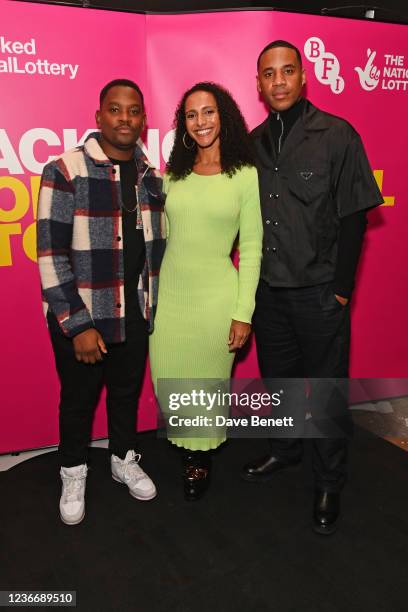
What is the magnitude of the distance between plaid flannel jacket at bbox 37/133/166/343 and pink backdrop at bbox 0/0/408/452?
63cm

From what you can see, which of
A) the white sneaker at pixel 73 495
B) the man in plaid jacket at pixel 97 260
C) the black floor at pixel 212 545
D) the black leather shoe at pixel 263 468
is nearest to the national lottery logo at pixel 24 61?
the man in plaid jacket at pixel 97 260

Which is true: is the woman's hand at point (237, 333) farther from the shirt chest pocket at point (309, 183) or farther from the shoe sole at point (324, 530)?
the shoe sole at point (324, 530)

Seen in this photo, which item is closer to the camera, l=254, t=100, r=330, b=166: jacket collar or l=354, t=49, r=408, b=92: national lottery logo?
l=254, t=100, r=330, b=166: jacket collar

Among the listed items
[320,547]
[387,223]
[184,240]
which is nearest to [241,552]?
[320,547]

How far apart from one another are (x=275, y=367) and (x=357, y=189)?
0.87 m

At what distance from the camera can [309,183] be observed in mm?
1989

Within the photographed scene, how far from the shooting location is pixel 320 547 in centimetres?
208

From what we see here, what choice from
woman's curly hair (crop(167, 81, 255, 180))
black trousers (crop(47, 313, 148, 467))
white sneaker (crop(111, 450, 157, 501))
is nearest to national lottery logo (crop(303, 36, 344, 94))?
woman's curly hair (crop(167, 81, 255, 180))

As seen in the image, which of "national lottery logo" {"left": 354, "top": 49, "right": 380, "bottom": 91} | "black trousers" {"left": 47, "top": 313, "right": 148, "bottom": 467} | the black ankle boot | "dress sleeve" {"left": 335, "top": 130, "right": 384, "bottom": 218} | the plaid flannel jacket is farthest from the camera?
"national lottery logo" {"left": 354, "top": 49, "right": 380, "bottom": 91}

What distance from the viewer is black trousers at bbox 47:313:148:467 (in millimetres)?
2082

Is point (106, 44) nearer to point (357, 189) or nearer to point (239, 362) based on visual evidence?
point (357, 189)

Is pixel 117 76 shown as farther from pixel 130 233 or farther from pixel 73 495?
pixel 73 495

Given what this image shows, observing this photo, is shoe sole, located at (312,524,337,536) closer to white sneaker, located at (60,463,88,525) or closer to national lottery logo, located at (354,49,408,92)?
white sneaker, located at (60,463,88,525)

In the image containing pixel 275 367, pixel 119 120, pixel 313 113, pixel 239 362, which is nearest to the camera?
pixel 119 120
